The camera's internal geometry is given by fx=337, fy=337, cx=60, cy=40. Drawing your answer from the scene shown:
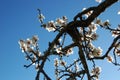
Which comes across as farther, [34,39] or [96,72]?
[34,39]

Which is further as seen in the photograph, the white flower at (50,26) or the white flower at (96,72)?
the white flower at (50,26)

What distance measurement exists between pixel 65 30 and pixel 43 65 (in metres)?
0.77

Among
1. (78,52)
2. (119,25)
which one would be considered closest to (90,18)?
(78,52)

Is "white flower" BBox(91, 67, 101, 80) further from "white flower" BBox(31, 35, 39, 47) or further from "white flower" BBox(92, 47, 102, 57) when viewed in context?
"white flower" BBox(31, 35, 39, 47)

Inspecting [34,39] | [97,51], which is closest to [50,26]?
[34,39]

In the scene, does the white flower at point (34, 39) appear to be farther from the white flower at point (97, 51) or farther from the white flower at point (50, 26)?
the white flower at point (97, 51)

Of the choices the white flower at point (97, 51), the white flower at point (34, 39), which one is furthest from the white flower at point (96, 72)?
the white flower at point (34, 39)

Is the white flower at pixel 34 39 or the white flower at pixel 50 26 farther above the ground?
the white flower at pixel 50 26

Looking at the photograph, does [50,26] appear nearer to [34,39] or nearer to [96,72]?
[34,39]

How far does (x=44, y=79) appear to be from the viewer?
5320 mm

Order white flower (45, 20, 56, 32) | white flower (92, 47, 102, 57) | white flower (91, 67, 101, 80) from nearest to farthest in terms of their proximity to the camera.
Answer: white flower (91, 67, 101, 80) → white flower (92, 47, 102, 57) → white flower (45, 20, 56, 32)

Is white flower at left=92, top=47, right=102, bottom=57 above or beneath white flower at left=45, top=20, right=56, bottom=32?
beneath

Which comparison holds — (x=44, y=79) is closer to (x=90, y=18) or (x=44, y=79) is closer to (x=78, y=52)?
(x=78, y=52)

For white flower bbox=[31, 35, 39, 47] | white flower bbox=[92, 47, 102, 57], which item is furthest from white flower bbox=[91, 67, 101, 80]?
white flower bbox=[31, 35, 39, 47]
